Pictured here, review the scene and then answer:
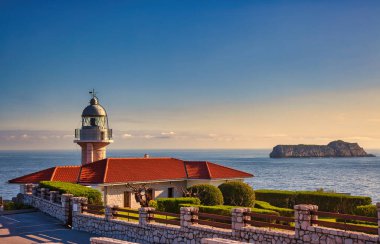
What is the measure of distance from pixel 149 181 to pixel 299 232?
2215 cm

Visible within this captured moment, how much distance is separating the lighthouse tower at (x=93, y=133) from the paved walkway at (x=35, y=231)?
13.6 meters

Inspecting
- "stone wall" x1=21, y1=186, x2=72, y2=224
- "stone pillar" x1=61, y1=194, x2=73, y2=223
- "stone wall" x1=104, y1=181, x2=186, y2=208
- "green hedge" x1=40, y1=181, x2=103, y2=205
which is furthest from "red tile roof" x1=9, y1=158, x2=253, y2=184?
"stone pillar" x1=61, y1=194, x2=73, y2=223

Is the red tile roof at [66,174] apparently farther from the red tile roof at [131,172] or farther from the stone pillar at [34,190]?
the stone pillar at [34,190]

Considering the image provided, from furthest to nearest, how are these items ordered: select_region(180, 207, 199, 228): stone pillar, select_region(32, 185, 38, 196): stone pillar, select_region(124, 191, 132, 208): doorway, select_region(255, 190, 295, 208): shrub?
1. select_region(255, 190, 295, 208): shrub
2. select_region(124, 191, 132, 208): doorway
3. select_region(32, 185, 38, 196): stone pillar
4. select_region(180, 207, 199, 228): stone pillar

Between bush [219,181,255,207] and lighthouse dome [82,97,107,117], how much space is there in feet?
49.5

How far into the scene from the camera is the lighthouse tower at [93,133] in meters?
42.1

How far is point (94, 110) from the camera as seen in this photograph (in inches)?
1676

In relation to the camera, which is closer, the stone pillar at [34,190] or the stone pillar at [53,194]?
the stone pillar at [53,194]

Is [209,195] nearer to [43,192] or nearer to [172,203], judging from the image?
[172,203]

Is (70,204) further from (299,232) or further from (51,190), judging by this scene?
(299,232)

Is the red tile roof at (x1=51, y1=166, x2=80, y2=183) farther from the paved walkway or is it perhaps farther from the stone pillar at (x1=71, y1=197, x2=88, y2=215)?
the stone pillar at (x1=71, y1=197, x2=88, y2=215)

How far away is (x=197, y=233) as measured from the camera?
19547 mm

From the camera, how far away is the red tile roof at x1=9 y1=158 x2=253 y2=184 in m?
36.5

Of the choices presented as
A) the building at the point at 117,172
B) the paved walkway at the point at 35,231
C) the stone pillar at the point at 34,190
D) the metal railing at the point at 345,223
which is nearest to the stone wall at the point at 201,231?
the metal railing at the point at 345,223
